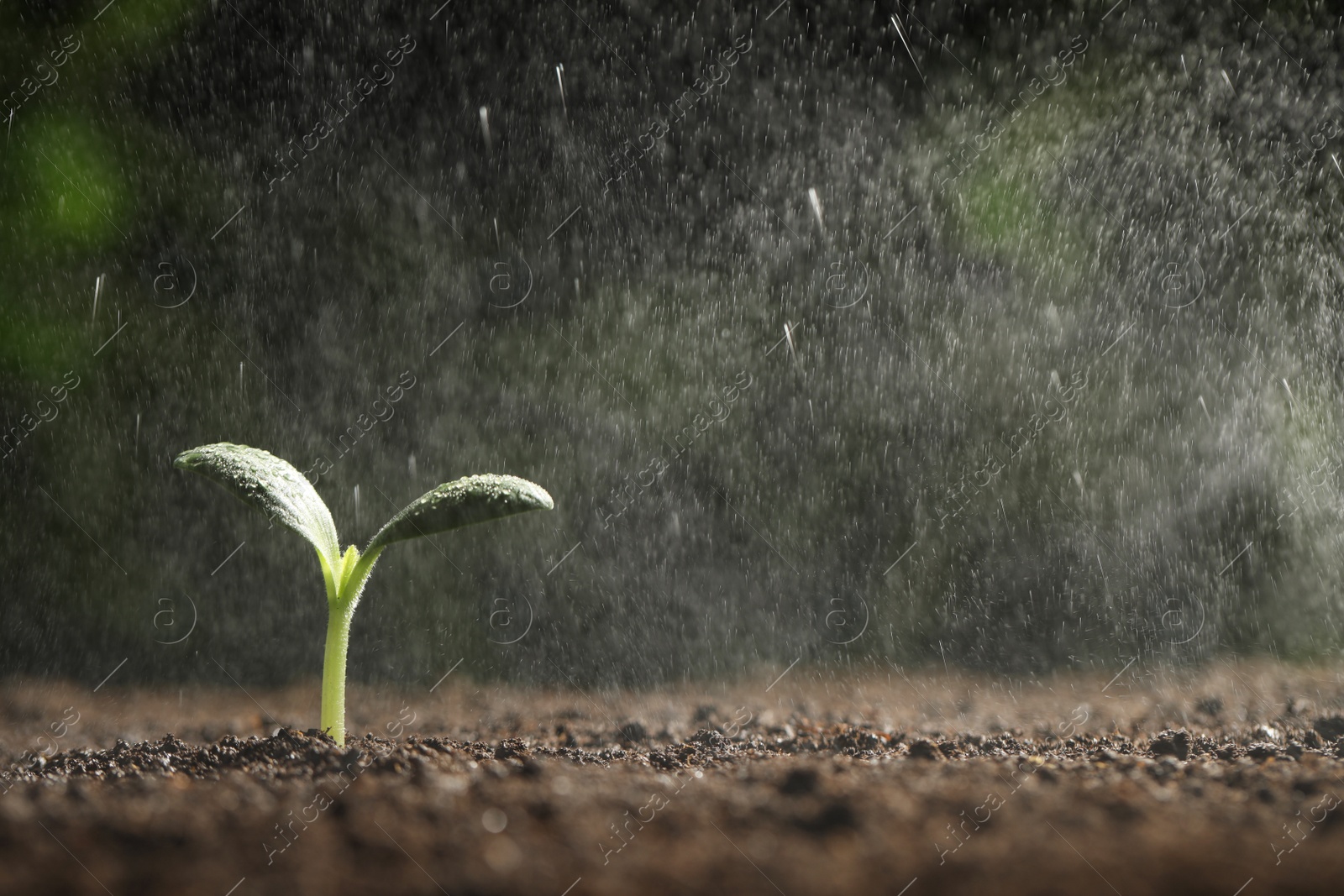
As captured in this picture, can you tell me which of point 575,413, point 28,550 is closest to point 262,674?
point 28,550

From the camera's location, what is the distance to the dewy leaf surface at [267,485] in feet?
3.32

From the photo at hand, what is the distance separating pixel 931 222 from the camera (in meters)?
2.34

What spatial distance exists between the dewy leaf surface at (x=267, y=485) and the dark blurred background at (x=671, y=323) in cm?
108

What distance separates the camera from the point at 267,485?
1.03 meters

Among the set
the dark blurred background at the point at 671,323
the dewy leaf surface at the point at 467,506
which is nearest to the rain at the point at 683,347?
the dark blurred background at the point at 671,323

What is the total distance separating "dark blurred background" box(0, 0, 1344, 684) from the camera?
6.86 feet

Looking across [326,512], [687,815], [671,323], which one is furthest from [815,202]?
[687,815]

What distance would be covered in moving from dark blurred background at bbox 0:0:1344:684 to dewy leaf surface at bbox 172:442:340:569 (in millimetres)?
1075

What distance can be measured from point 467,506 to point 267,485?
26 centimetres

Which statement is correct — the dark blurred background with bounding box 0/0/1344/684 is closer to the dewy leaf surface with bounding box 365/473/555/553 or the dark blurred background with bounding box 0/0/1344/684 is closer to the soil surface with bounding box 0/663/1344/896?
the soil surface with bounding box 0/663/1344/896

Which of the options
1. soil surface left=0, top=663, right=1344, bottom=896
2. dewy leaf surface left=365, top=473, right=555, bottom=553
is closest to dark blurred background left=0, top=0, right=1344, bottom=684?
soil surface left=0, top=663, right=1344, bottom=896

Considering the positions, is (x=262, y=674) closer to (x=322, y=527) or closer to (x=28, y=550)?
(x=28, y=550)

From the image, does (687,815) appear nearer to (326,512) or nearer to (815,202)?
(326,512)

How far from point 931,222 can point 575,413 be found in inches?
42.4
